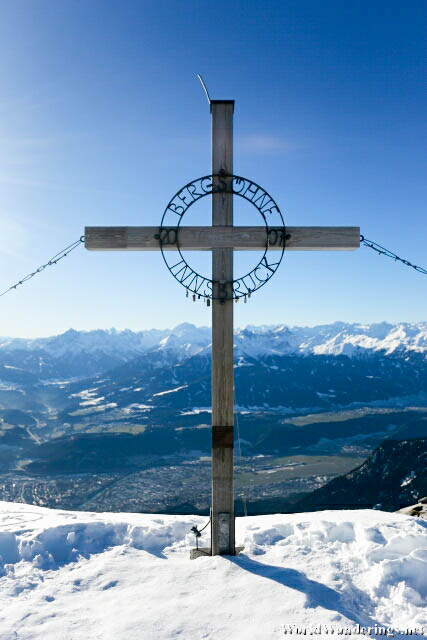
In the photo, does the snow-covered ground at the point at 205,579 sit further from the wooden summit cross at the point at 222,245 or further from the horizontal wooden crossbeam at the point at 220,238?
the horizontal wooden crossbeam at the point at 220,238

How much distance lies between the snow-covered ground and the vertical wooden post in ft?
2.04

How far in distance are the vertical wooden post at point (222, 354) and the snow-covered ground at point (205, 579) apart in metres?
0.62

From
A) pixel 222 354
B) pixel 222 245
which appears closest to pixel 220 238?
pixel 222 245

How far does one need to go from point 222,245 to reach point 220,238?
0.11 metres

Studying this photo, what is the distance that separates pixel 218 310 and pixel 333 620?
4.16m

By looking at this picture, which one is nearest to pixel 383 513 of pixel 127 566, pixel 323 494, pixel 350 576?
pixel 350 576

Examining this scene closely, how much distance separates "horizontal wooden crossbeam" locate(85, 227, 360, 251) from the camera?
743 cm

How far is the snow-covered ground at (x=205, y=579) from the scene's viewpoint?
5070 millimetres

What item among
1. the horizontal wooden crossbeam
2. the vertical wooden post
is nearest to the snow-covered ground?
the vertical wooden post

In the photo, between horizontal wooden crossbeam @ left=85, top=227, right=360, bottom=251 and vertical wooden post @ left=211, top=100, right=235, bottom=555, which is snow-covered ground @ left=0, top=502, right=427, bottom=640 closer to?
vertical wooden post @ left=211, top=100, right=235, bottom=555

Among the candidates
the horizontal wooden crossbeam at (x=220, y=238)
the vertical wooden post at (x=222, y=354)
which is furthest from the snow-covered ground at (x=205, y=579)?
the horizontal wooden crossbeam at (x=220, y=238)

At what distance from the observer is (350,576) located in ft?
19.9

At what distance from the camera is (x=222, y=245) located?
291 inches

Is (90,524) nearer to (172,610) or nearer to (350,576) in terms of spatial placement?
(172,610)
